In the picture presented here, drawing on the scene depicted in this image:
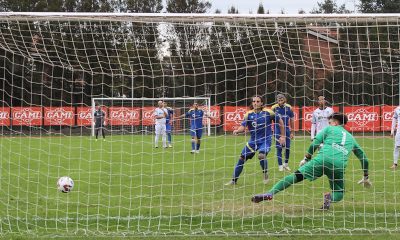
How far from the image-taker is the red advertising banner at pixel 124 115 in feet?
85.5

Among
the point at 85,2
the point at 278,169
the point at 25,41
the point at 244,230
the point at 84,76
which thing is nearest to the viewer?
the point at 244,230

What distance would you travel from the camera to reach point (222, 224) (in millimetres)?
7965

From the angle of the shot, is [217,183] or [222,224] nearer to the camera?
[222,224]

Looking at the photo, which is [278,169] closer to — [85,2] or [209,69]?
[209,69]

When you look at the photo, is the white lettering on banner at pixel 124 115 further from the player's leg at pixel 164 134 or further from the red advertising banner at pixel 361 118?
the red advertising banner at pixel 361 118

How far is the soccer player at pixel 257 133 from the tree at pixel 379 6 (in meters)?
36.9

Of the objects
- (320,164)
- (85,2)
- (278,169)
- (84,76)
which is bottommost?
(278,169)

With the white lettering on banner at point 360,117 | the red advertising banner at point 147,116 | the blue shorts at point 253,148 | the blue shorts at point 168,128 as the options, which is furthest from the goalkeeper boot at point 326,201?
the red advertising banner at point 147,116

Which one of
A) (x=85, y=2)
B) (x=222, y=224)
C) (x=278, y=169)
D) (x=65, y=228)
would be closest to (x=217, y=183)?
(x=278, y=169)

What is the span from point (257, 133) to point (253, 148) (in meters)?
0.50

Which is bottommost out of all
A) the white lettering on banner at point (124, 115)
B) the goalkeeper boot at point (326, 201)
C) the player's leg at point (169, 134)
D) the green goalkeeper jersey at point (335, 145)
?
the player's leg at point (169, 134)

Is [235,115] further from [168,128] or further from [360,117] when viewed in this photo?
[360,117]

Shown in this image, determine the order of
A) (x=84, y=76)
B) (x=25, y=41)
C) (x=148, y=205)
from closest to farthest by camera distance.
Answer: (x=25, y=41) < (x=148, y=205) < (x=84, y=76)

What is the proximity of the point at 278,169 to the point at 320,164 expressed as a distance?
669 centimetres
